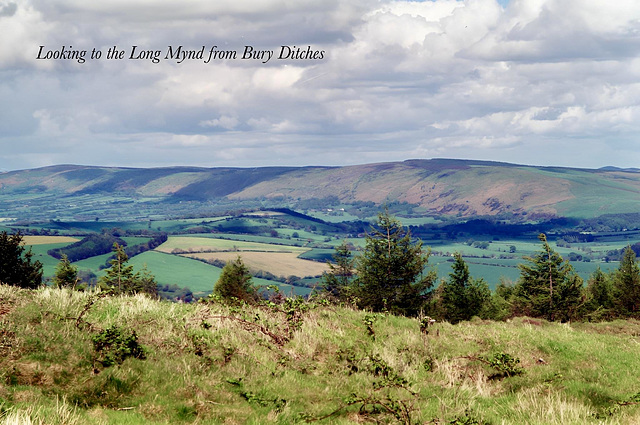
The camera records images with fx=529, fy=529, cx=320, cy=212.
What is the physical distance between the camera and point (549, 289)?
61.6 meters

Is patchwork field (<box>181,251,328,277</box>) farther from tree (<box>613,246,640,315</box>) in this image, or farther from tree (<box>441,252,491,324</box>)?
tree (<box>613,246,640,315</box>)

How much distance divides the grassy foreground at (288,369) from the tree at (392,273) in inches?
1344

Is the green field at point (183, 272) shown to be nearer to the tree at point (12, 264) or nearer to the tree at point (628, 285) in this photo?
the tree at point (12, 264)

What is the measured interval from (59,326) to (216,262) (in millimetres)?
161171

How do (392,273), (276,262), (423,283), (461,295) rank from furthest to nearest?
(276,262) → (461,295) → (423,283) → (392,273)

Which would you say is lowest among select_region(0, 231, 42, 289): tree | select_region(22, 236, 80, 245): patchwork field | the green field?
the green field

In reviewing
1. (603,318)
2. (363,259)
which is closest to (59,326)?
(363,259)

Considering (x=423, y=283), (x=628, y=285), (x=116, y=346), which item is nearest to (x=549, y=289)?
(x=628, y=285)

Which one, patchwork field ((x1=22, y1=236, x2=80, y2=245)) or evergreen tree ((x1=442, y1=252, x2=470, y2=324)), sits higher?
evergreen tree ((x1=442, y1=252, x2=470, y2=324))

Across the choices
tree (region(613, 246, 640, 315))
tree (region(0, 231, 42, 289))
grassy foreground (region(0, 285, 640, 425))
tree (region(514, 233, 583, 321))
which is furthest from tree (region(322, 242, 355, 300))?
grassy foreground (region(0, 285, 640, 425))

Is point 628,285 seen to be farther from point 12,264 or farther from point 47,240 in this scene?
point 47,240

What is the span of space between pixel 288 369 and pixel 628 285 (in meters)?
65.8

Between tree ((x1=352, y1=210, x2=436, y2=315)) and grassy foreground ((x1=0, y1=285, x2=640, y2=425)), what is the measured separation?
34147 millimetres

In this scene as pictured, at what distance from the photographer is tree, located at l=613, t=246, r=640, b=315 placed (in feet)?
214
